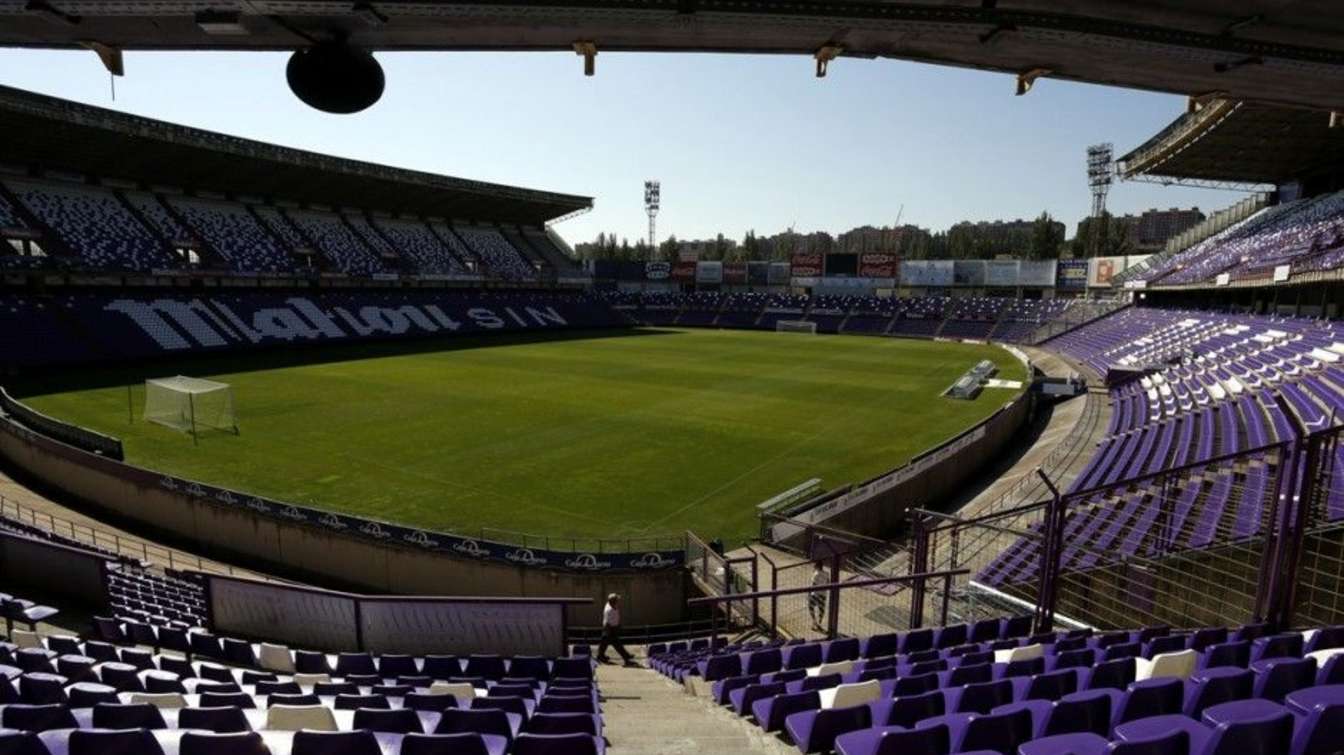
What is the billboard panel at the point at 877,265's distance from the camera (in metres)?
85.4

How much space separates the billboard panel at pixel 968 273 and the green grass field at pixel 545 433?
3744cm

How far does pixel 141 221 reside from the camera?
51594 millimetres

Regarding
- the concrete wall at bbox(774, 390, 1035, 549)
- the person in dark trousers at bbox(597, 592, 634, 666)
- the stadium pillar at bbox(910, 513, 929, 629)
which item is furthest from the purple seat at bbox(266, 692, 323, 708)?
the concrete wall at bbox(774, 390, 1035, 549)

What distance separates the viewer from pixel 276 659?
8.89 m


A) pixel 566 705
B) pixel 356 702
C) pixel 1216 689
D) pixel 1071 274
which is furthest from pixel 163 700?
pixel 1071 274

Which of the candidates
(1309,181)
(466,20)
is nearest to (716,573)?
(466,20)

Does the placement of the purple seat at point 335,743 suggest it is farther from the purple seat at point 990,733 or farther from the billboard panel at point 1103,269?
the billboard panel at point 1103,269

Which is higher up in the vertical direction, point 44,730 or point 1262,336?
point 1262,336

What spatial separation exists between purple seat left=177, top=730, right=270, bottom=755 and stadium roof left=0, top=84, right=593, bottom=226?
5049 centimetres

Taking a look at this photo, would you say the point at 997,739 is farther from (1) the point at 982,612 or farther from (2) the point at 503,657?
(1) the point at 982,612

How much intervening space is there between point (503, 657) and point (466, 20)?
7654mm

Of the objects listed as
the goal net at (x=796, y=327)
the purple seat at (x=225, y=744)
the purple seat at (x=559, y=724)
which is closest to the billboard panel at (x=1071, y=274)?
the goal net at (x=796, y=327)

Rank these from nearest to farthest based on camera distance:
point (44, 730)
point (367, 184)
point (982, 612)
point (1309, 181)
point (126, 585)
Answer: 1. point (44, 730)
2. point (982, 612)
3. point (126, 585)
4. point (1309, 181)
5. point (367, 184)

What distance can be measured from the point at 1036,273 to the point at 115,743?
8841 centimetres
